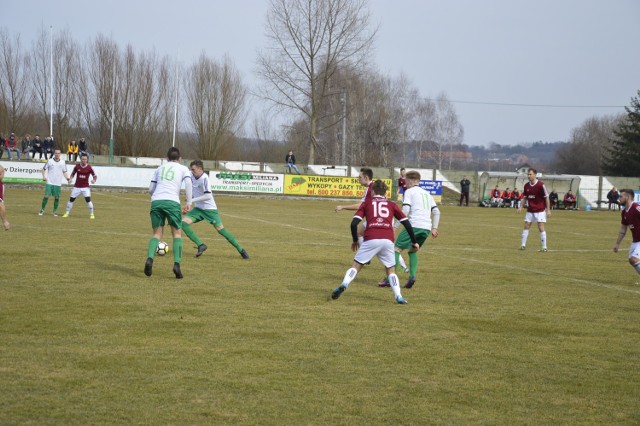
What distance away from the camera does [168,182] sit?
1241cm

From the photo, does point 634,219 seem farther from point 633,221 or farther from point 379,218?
point 379,218

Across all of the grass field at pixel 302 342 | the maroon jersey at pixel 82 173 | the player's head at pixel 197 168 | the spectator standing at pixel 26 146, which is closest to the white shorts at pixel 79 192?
the maroon jersey at pixel 82 173

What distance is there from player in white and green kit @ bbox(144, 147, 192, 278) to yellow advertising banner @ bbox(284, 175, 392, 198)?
35221 mm

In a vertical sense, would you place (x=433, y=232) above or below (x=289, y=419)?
above

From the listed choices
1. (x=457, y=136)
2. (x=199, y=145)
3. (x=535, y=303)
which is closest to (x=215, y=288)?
(x=535, y=303)

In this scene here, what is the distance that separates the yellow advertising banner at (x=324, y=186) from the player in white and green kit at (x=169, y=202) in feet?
116

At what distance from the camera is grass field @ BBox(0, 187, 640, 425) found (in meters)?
A: 5.97

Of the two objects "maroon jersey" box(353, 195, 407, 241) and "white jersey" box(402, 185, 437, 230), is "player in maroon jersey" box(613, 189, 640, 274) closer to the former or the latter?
"white jersey" box(402, 185, 437, 230)

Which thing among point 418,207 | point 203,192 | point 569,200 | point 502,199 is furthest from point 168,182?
point 569,200

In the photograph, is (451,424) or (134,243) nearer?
(451,424)

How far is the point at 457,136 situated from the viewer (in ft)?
361

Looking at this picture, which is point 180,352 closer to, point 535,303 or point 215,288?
point 215,288

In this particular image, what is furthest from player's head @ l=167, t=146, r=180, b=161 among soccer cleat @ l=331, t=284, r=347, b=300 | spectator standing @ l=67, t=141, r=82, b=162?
spectator standing @ l=67, t=141, r=82, b=162

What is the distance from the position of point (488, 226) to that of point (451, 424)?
24845mm
